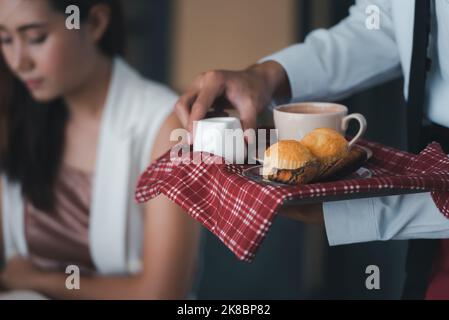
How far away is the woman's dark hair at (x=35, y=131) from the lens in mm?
1476

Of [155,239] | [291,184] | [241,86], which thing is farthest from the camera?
[155,239]

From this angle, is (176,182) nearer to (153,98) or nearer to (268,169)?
(268,169)

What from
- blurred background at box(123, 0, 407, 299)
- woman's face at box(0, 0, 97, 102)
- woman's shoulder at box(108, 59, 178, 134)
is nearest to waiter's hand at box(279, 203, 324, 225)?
woman's shoulder at box(108, 59, 178, 134)

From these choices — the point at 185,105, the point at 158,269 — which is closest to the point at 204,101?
the point at 185,105

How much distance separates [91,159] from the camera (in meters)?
1.47

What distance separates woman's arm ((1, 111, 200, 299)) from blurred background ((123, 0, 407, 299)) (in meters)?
0.49

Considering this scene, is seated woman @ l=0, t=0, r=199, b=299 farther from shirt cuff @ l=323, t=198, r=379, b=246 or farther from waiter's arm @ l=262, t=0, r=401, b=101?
shirt cuff @ l=323, t=198, r=379, b=246

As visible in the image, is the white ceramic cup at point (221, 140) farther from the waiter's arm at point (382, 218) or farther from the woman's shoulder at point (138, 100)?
the woman's shoulder at point (138, 100)

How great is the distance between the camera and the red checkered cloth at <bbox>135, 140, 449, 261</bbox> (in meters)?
0.58

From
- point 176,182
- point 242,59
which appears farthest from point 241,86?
point 242,59

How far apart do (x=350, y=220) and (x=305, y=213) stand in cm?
6

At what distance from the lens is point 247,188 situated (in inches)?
23.5

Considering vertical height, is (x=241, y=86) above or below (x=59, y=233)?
above
